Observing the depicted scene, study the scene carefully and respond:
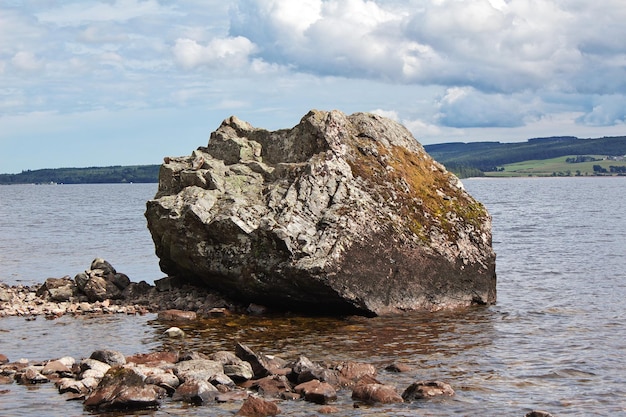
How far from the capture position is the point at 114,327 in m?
23.3

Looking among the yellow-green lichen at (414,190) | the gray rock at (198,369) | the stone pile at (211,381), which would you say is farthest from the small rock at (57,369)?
the yellow-green lichen at (414,190)

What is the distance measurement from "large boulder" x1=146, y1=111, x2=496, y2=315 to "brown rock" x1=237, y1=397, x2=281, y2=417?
9045 millimetres

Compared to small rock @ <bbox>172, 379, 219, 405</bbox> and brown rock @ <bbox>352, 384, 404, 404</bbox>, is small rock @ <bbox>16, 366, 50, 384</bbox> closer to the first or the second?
small rock @ <bbox>172, 379, 219, 405</bbox>

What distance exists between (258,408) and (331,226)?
34.4 ft

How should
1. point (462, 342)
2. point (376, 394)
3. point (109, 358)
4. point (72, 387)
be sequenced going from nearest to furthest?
point (376, 394)
point (72, 387)
point (109, 358)
point (462, 342)

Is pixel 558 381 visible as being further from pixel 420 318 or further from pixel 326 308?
pixel 326 308

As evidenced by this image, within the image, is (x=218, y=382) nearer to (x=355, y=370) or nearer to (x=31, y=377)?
(x=355, y=370)

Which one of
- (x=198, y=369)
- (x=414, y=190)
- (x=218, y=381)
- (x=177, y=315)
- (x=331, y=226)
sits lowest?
(x=177, y=315)

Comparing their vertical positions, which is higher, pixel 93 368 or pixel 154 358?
pixel 93 368

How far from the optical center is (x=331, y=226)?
24.0 metres

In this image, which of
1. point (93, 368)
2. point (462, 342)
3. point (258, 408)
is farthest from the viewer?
point (462, 342)

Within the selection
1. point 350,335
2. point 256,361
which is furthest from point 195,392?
point 350,335

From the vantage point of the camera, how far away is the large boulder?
23859 mm

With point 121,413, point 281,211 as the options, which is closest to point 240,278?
point 281,211
